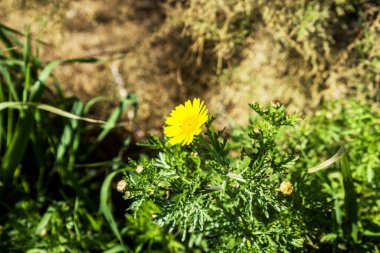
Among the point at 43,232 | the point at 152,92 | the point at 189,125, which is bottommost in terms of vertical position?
the point at 43,232

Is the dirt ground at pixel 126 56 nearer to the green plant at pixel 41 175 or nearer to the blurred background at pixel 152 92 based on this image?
the blurred background at pixel 152 92

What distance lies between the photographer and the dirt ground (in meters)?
2.79

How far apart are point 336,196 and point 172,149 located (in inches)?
32.4

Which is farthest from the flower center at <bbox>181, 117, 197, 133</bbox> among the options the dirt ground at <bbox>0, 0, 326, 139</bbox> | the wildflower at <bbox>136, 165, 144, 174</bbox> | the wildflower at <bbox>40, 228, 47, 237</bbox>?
the dirt ground at <bbox>0, 0, 326, 139</bbox>

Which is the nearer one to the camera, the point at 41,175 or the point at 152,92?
the point at 41,175

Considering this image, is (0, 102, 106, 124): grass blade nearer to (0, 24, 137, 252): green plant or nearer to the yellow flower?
(0, 24, 137, 252): green plant

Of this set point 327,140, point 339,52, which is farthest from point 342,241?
point 339,52

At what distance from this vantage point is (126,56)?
283 cm

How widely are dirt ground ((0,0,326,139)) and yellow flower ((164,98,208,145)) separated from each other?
132 centimetres

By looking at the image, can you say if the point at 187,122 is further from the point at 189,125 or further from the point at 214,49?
the point at 214,49

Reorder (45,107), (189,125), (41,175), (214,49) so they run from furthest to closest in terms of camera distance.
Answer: (214,49) → (41,175) → (45,107) → (189,125)

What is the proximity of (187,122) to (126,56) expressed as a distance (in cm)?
158

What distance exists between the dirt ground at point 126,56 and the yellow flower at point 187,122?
4.32 ft

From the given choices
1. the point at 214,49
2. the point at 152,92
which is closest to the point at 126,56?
the point at 152,92
